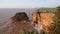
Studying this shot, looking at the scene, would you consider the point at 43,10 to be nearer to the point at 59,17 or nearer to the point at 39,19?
the point at 39,19

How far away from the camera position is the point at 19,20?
20.5 m

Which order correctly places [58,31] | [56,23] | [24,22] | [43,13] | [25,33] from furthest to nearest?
[24,22] → [43,13] → [56,23] → [58,31] → [25,33]

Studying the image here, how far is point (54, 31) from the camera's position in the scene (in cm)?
1009

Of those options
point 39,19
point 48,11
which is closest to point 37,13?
Result: point 39,19

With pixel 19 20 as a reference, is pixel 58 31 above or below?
above

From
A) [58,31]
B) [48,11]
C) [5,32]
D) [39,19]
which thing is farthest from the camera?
[5,32]

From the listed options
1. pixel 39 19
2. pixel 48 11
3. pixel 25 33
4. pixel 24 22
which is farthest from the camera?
pixel 24 22

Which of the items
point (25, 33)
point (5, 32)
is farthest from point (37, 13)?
point (25, 33)

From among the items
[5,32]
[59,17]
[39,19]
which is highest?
[59,17]

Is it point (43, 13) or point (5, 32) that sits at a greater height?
point (43, 13)

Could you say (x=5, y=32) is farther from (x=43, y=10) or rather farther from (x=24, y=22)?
(x=43, y=10)

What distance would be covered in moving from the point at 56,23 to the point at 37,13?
5.35 m

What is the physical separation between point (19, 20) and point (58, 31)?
1103 cm

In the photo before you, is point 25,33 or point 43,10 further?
point 43,10
